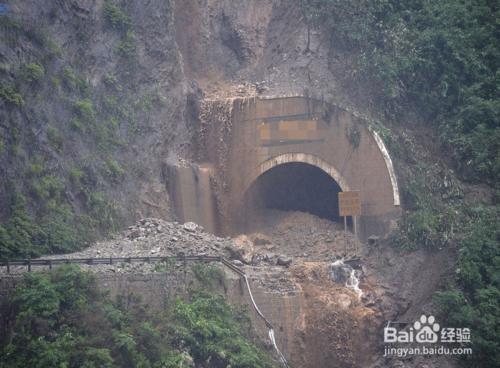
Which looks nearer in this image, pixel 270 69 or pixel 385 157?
pixel 385 157

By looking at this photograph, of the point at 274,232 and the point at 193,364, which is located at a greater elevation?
the point at 274,232

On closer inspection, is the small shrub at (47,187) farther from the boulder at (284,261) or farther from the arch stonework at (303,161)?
the arch stonework at (303,161)

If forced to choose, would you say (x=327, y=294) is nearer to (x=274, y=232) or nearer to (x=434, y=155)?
(x=274, y=232)

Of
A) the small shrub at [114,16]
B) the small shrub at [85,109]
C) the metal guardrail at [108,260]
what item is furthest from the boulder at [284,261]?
the small shrub at [114,16]

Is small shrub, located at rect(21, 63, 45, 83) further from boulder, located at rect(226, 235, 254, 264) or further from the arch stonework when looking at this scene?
the arch stonework

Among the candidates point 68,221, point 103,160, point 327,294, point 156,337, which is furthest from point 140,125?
point 156,337

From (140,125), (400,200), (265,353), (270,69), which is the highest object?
(270,69)
